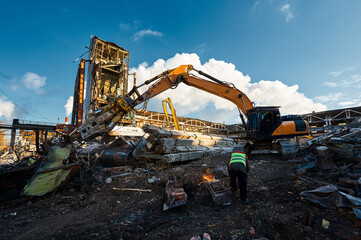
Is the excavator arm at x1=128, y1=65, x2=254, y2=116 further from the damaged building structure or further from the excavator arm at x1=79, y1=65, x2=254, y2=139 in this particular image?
the damaged building structure

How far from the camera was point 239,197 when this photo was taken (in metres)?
4.20

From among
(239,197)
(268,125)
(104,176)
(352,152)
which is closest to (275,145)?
(268,125)

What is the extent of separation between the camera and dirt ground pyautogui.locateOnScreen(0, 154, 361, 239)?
278 centimetres

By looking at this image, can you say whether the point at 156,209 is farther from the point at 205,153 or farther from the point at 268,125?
the point at 268,125

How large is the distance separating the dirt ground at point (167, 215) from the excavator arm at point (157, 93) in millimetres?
2658

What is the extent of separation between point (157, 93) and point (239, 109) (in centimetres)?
464

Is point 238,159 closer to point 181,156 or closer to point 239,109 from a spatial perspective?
point 181,156

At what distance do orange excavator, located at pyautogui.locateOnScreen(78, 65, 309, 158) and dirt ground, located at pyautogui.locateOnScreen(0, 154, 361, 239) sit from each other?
2.81 metres

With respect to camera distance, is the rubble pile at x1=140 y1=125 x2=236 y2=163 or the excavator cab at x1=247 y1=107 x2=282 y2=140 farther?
the excavator cab at x1=247 y1=107 x2=282 y2=140

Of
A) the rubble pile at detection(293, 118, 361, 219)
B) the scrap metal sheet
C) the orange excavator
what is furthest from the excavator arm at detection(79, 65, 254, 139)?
the rubble pile at detection(293, 118, 361, 219)

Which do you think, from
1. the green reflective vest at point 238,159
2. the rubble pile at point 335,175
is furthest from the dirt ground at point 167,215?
the green reflective vest at point 238,159

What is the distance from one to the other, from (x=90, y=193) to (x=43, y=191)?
1057mm

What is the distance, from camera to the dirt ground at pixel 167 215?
109 inches

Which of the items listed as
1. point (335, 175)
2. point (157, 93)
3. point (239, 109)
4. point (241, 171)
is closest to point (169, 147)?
point (157, 93)
